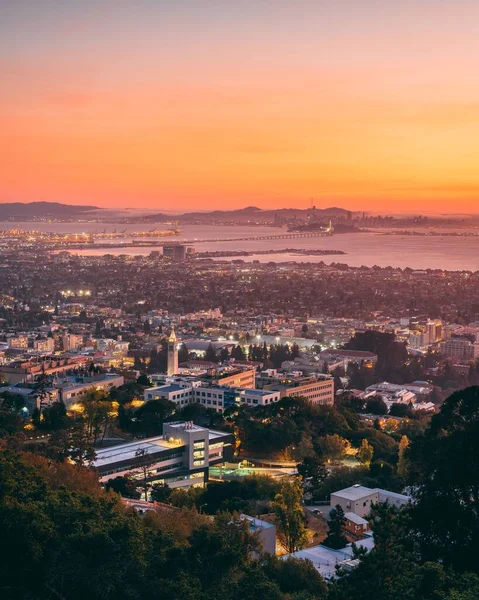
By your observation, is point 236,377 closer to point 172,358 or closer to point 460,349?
point 172,358

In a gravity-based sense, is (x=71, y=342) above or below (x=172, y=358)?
below

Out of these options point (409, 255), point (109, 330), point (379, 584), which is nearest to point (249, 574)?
point (379, 584)

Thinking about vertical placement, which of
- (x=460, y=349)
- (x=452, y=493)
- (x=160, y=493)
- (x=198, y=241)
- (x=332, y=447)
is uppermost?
(x=452, y=493)

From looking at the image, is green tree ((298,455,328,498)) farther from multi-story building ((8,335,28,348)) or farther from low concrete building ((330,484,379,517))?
multi-story building ((8,335,28,348))

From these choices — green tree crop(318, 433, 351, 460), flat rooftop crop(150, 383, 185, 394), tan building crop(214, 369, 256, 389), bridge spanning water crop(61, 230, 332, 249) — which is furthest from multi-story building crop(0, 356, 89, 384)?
bridge spanning water crop(61, 230, 332, 249)

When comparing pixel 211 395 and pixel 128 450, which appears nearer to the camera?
pixel 128 450

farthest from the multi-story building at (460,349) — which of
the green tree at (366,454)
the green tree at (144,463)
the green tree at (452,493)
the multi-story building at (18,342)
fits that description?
the green tree at (452,493)

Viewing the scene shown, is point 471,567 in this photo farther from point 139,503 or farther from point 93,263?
point 93,263

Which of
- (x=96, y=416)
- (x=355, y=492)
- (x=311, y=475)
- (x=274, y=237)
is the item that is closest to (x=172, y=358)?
(x=96, y=416)
